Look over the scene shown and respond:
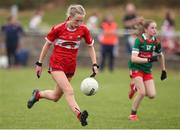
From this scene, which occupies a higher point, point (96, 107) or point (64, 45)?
point (64, 45)

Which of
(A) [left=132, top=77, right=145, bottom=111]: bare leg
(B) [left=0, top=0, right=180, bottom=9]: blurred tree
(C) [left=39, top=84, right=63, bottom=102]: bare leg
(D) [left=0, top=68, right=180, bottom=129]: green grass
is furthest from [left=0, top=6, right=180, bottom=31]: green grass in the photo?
(C) [left=39, top=84, right=63, bottom=102]: bare leg

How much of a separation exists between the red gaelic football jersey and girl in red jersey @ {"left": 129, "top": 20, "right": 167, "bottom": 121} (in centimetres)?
161

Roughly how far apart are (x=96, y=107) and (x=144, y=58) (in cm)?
263

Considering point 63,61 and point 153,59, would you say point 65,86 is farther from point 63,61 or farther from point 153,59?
point 153,59

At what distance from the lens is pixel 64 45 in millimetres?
12414

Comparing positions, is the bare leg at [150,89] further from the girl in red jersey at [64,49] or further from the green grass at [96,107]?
the girl in red jersey at [64,49]

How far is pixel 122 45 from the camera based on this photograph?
3031 cm

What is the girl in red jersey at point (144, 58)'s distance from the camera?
13688 mm

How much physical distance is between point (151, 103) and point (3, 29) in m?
12.7

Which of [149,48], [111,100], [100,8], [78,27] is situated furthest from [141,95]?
[100,8]

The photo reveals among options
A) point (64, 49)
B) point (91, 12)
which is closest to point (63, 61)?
point (64, 49)

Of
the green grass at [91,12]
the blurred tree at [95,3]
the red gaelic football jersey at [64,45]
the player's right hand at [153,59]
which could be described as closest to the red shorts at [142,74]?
the player's right hand at [153,59]

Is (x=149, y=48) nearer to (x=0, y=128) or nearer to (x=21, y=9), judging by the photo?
(x=0, y=128)

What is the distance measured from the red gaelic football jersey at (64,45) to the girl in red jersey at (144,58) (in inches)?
63.2
